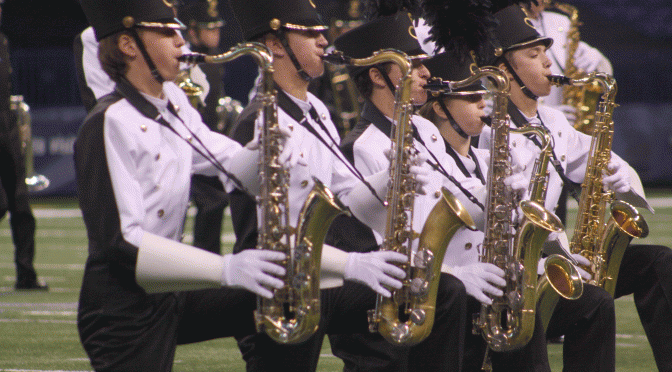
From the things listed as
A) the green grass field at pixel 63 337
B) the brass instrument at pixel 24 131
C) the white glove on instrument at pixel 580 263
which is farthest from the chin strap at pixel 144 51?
the brass instrument at pixel 24 131

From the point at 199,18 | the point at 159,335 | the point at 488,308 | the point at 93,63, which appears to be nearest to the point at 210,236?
the point at 199,18

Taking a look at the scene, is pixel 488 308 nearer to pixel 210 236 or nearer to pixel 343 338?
pixel 343 338

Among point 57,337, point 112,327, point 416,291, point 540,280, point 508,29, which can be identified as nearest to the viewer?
point 112,327

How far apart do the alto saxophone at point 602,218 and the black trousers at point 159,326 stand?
72.8 inches

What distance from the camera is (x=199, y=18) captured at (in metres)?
8.70

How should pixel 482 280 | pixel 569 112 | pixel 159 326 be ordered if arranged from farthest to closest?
pixel 569 112, pixel 482 280, pixel 159 326

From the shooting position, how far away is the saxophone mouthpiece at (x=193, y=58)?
131 inches

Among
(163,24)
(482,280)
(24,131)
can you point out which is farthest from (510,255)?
(24,131)

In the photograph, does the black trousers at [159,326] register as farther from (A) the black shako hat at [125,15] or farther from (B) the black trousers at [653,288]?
(B) the black trousers at [653,288]

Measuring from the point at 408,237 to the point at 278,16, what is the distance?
0.99 m

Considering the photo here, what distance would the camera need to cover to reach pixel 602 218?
192 inches

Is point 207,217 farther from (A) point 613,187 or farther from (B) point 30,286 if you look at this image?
(A) point 613,187

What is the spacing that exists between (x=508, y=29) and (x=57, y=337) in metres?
3.00

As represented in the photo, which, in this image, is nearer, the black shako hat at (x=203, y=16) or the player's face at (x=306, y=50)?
the player's face at (x=306, y=50)
